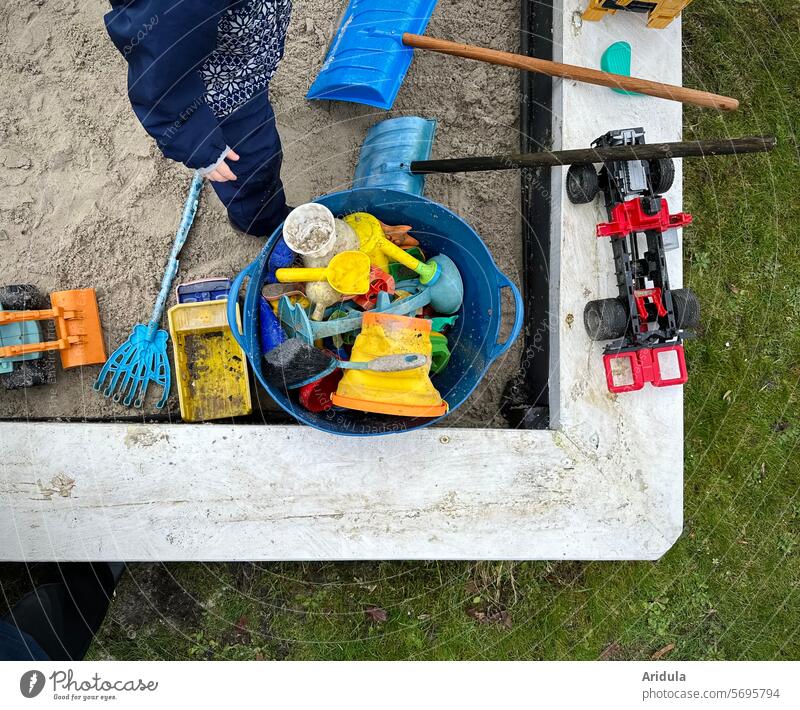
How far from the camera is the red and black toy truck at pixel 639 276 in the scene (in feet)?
4.21

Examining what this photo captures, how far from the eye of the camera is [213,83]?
1.10m

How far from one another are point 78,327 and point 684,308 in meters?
1.28

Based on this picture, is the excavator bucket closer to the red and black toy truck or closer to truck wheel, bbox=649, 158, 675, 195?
the red and black toy truck

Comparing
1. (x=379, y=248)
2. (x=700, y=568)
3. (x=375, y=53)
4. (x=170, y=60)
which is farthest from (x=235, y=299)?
(x=700, y=568)

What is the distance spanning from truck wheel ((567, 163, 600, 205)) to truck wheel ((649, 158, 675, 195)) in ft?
0.36

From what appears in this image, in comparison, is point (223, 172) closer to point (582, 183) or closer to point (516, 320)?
point (516, 320)

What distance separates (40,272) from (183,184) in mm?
371

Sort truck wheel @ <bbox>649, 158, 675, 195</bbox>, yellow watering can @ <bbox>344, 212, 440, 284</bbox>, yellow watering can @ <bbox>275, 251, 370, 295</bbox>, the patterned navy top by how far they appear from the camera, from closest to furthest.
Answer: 1. the patterned navy top
2. yellow watering can @ <bbox>275, 251, 370, 295</bbox>
3. yellow watering can @ <bbox>344, 212, 440, 284</bbox>
4. truck wheel @ <bbox>649, 158, 675, 195</bbox>

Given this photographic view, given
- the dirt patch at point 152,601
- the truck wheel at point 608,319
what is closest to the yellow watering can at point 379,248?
the truck wheel at point 608,319

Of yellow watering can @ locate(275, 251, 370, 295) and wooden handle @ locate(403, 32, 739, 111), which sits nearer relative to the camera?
yellow watering can @ locate(275, 251, 370, 295)

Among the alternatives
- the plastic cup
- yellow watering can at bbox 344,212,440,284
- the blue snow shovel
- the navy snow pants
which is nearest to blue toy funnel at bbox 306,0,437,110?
the blue snow shovel

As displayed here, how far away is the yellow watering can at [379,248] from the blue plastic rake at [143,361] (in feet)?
1.42

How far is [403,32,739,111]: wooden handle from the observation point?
133 cm
